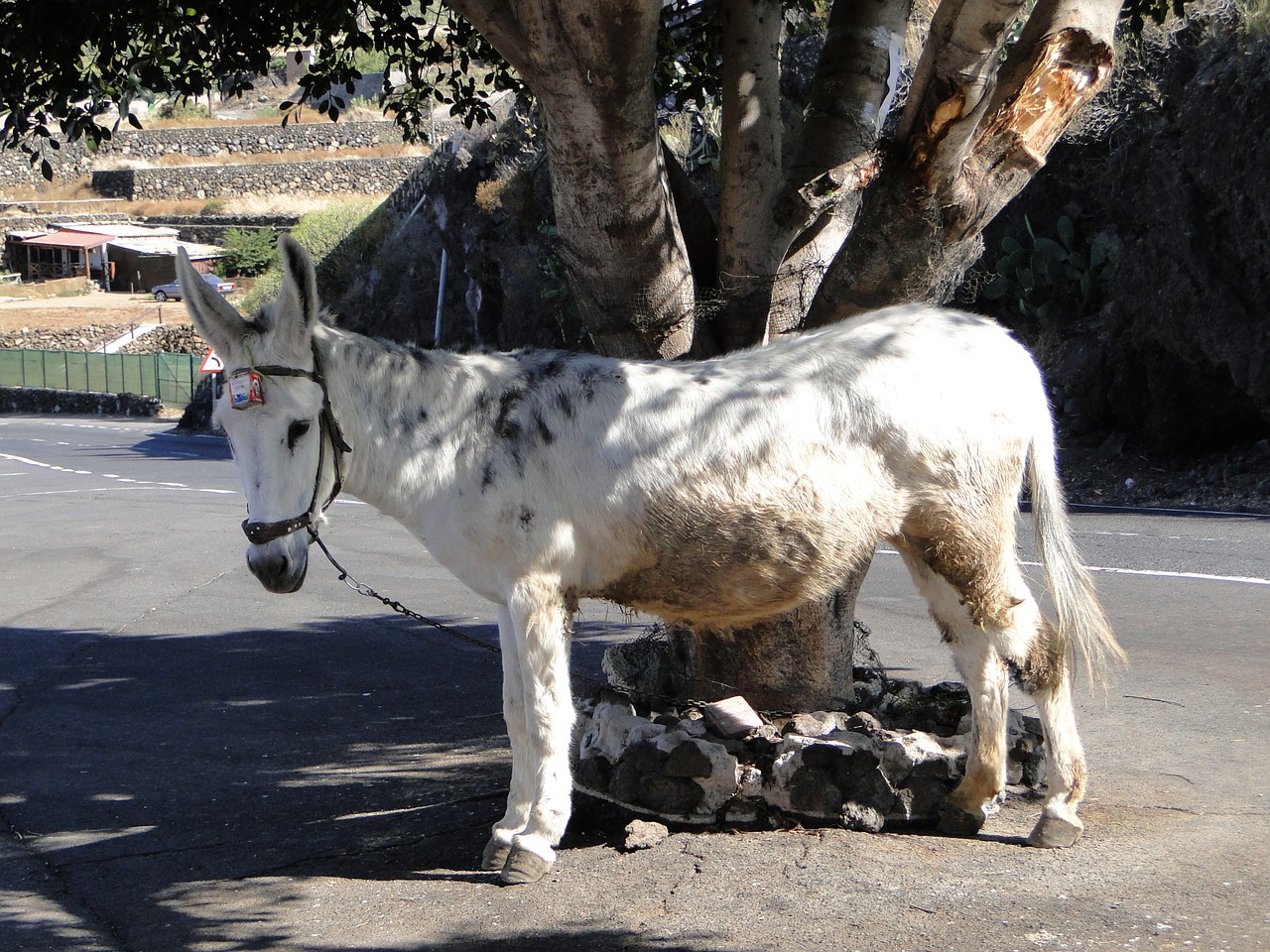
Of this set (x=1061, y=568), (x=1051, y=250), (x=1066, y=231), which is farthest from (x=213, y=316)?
(x=1066, y=231)

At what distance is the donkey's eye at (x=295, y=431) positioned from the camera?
4199 mm

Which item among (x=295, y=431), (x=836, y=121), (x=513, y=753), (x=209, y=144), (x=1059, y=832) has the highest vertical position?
(x=209, y=144)

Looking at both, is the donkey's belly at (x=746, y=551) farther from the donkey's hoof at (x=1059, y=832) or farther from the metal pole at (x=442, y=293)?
the metal pole at (x=442, y=293)

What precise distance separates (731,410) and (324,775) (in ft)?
10.2

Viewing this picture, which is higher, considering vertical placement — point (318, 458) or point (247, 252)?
point (247, 252)

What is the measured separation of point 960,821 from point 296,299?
3.21 m

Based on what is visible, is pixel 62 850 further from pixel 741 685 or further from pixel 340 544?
pixel 340 544

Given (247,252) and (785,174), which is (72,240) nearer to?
(247,252)

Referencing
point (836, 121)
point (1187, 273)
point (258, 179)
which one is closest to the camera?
point (836, 121)

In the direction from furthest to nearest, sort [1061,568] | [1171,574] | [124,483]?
[124,483]
[1171,574]
[1061,568]

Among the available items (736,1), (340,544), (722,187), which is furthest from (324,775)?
(340,544)

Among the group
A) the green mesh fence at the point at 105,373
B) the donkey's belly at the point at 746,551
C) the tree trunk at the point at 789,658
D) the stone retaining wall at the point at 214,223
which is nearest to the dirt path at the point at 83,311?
the green mesh fence at the point at 105,373

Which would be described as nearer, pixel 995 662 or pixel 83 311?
pixel 995 662

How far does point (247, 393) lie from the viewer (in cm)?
409
